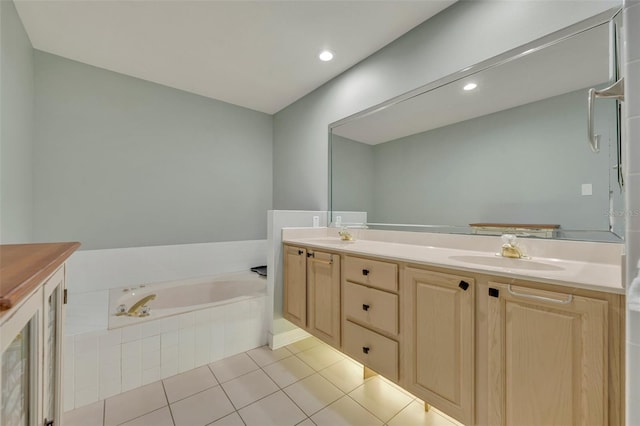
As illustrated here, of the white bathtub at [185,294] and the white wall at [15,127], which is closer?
the white wall at [15,127]

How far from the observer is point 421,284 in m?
1.27

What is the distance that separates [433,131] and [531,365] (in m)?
1.42

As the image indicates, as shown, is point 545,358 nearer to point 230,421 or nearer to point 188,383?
point 230,421

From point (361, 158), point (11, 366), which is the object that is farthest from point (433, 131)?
point (11, 366)

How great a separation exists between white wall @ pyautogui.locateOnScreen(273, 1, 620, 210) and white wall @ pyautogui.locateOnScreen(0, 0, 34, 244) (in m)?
2.12

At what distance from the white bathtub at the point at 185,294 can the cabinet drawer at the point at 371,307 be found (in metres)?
0.96

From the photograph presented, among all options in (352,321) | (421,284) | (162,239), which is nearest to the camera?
(421,284)

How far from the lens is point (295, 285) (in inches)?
83.8

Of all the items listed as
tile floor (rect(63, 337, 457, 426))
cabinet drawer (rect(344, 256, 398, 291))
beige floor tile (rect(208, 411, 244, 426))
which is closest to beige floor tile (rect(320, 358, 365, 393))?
tile floor (rect(63, 337, 457, 426))

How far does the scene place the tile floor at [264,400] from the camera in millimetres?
1434

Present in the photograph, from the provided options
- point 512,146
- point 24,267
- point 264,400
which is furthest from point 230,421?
point 512,146

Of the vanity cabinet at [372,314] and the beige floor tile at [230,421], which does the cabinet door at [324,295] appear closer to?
the vanity cabinet at [372,314]

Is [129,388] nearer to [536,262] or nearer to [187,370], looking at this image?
[187,370]

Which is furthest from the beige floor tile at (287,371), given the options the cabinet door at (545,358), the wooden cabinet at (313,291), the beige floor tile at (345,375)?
the cabinet door at (545,358)
